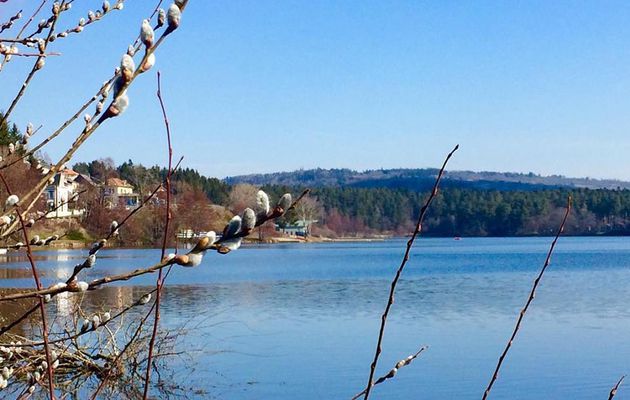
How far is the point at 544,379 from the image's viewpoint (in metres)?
16.1

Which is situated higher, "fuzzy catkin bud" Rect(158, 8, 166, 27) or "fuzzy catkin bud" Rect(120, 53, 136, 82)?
"fuzzy catkin bud" Rect(158, 8, 166, 27)

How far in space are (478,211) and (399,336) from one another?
436 ft

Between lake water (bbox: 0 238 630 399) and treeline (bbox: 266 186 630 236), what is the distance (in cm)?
9157

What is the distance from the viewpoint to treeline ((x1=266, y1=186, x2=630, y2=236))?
141875 mm

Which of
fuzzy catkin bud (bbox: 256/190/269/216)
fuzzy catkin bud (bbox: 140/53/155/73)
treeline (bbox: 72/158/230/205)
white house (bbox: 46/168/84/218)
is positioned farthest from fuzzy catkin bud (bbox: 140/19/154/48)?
treeline (bbox: 72/158/230/205)

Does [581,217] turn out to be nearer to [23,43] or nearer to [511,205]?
[511,205]

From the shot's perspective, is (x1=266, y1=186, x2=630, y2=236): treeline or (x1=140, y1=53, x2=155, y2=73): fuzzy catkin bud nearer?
(x1=140, y1=53, x2=155, y2=73): fuzzy catkin bud

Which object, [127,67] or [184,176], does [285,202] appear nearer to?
[127,67]

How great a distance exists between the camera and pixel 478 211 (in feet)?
497

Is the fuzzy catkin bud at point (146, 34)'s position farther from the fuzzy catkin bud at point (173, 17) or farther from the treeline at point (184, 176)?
the treeline at point (184, 176)

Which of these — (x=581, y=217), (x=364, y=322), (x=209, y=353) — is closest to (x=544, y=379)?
(x=209, y=353)

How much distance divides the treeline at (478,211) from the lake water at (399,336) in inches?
3605

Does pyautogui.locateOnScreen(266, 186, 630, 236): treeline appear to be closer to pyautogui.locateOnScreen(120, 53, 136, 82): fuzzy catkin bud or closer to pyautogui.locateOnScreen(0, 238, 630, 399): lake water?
pyautogui.locateOnScreen(0, 238, 630, 399): lake water

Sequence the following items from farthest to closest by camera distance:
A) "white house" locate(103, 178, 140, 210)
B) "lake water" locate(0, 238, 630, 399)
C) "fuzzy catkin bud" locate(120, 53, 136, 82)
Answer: "white house" locate(103, 178, 140, 210)
"lake water" locate(0, 238, 630, 399)
"fuzzy catkin bud" locate(120, 53, 136, 82)
